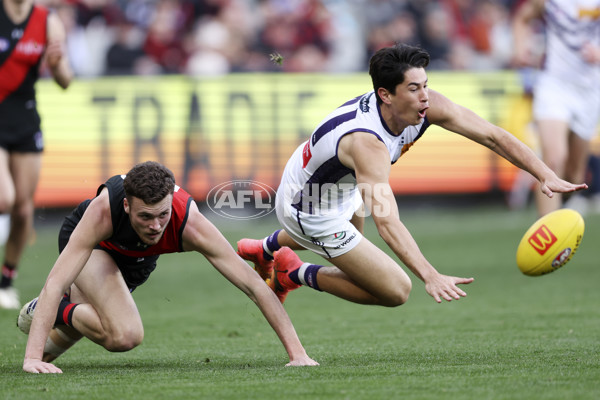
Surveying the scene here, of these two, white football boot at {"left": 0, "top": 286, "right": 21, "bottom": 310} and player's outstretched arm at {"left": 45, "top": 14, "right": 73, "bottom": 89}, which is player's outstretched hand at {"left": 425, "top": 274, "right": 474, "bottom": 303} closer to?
player's outstretched arm at {"left": 45, "top": 14, "right": 73, "bottom": 89}

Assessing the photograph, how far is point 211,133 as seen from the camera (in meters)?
14.0

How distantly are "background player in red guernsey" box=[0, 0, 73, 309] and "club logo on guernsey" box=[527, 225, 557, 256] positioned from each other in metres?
4.44

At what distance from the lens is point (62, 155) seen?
44.4ft

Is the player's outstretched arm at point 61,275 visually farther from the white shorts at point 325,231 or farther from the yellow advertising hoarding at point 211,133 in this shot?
the yellow advertising hoarding at point 211,133

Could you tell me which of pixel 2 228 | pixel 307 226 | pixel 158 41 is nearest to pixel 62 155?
pixel 2 228

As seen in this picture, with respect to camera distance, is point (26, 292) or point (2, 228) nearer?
point (26, 292)

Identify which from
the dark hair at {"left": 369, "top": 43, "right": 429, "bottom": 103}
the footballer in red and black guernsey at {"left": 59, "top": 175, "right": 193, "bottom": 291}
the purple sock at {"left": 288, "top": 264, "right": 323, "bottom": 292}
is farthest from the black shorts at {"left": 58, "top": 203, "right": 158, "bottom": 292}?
the dark hair at {"left": 369, "top": 43, "right": 429, "bottom": 103}

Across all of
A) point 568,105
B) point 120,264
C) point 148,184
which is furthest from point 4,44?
point 568,105

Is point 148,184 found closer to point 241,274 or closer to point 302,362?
point 241,274

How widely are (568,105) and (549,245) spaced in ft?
11.0

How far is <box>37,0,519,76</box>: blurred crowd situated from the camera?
1467 centimetres

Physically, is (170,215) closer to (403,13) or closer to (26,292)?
(26,292)

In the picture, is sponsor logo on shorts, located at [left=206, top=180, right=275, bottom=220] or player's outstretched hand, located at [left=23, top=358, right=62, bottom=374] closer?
player's outstretched hand, located at [left=23, top=358, right=62, bottom=374]

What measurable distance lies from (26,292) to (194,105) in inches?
222
